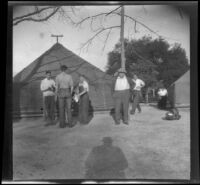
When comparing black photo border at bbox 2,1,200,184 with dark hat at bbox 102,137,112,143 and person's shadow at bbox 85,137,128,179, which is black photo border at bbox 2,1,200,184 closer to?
person's shadow at bbox 85,137,128,179

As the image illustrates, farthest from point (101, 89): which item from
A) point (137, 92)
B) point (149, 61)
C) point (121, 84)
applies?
point (149, 61)

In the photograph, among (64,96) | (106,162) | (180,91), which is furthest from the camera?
(64,96)

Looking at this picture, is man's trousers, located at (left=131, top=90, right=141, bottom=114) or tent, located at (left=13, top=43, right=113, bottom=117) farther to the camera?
man's trousers, located at (left=131, top=90, right=141, bottom=114)

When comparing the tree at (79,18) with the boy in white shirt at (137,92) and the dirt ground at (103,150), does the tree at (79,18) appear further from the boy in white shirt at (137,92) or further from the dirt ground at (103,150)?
the dirt ground at (103,150)

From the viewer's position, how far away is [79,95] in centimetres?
608

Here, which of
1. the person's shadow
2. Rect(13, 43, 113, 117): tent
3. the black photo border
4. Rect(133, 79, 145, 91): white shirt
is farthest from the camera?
Rect(133, 79, 145, 91): white shirt

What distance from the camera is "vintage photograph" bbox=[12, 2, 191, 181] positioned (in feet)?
19.1

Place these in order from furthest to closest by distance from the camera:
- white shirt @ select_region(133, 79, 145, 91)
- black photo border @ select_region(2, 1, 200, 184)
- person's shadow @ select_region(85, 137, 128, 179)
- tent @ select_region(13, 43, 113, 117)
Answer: white shirt @ select_region(133, 79, 145, 91) < tent @ select_region(13, 43, 113, 117) < black photo border @ select_region(2, 1, 200, 184) < person's shadow @ select_region(85, 137, 128, 179)

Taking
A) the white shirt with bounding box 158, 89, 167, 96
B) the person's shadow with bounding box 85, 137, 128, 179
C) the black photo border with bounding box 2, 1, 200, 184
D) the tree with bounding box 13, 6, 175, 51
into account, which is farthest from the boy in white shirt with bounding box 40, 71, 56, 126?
the white shirt with bounding box 158, 89, 167, 96

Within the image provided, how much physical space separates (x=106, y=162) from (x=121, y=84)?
4.93ft

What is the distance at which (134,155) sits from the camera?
5812 mm

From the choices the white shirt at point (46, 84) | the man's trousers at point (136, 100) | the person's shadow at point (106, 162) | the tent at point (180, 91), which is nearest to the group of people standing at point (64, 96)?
the white shirt at point (46, 84)

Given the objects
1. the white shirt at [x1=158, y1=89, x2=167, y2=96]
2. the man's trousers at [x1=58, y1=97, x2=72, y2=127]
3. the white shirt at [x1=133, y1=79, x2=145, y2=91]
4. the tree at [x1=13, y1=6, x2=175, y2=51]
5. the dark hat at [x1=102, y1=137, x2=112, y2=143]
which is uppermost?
the tree at [x1=13, y1=6, x2=175, y2=51]

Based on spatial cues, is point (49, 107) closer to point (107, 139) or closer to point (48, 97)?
point (48, 97)
